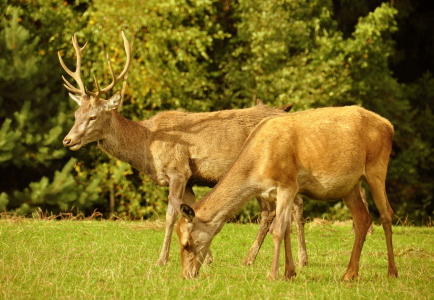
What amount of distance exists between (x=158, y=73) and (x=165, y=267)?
39.7 feet

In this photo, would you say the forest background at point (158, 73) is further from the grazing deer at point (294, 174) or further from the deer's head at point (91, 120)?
the grazing deer at point (294, 174)

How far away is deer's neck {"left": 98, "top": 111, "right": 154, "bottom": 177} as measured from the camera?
10391mm

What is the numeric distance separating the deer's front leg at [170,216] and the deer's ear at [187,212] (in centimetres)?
109

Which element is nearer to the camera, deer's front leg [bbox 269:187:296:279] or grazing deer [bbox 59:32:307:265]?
deer's front leg [bbox 269:187:296:279]

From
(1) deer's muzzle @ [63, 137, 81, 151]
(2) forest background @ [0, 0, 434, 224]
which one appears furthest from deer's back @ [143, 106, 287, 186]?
(2) forest background @ [0, 0, 434, 224]

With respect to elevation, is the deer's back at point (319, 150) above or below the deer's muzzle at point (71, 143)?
above

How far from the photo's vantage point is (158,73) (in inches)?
811

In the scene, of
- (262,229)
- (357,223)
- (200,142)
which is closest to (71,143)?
(200,142)

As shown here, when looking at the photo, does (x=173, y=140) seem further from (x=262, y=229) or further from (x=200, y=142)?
(x=262, y=229)

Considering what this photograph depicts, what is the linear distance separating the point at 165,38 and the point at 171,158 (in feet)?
36.0

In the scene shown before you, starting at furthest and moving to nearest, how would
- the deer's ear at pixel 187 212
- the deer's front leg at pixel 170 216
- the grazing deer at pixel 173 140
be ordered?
the grazing deer at pixel 173 140 < the deer's front leg at pixel 170 216 < the deer's ear at pixel 187 212

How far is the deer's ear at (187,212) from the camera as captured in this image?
316 inches

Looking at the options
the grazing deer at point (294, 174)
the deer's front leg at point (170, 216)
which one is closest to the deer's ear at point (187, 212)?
the grazing deer at point (294, 174)

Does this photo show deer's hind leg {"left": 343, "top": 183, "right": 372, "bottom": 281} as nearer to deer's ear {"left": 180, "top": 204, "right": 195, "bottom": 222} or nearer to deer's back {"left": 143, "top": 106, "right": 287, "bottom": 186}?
deer's ear {"left": 180, "top": 204, "right": 195, "bottom": 222}
